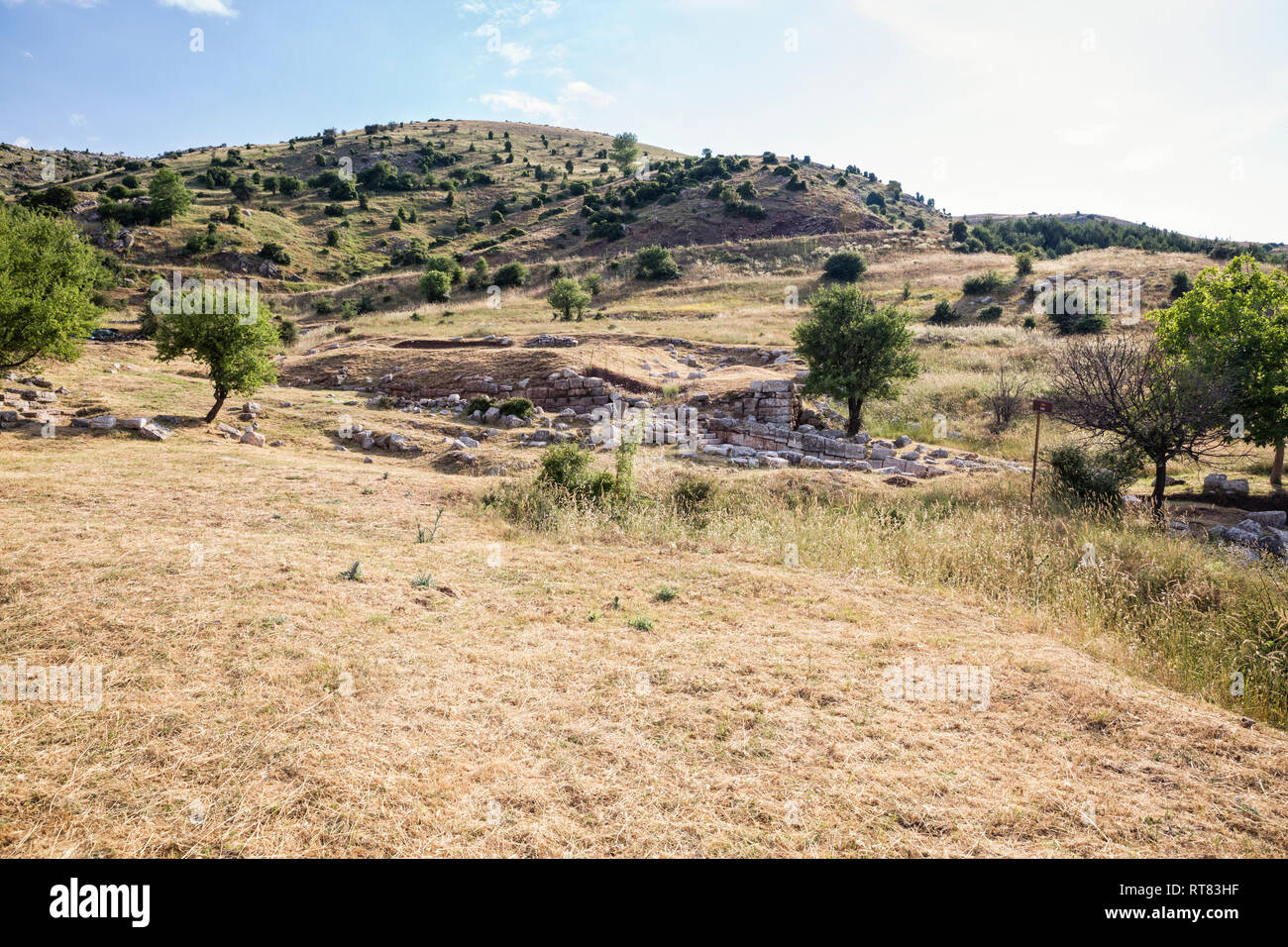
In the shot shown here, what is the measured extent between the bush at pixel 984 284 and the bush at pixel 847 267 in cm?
1045

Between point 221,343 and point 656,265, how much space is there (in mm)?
40594

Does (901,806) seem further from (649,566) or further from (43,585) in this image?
(43,585)

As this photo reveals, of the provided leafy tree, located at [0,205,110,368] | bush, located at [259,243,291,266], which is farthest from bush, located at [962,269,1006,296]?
bush, located at [259,243,291,266]

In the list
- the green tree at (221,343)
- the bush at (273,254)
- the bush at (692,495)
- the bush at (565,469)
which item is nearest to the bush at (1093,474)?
the bush at (692,495)

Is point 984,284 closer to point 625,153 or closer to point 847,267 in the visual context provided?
point 847,267

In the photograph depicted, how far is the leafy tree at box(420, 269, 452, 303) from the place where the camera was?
4425 centimetres

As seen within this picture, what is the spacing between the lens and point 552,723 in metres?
4.73

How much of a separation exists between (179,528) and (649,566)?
23.2 ft

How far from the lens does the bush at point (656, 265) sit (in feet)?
172

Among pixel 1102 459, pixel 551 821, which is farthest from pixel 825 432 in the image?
pixel 551 821

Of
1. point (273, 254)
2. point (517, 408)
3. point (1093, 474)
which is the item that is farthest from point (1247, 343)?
point (273, 254)

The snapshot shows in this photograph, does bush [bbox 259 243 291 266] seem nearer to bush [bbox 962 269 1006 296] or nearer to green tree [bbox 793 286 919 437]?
green tree [bbox 793 286 919 437]

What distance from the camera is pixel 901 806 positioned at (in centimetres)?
383

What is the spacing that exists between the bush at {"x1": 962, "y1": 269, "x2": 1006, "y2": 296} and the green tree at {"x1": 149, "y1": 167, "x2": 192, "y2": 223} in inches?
2709
